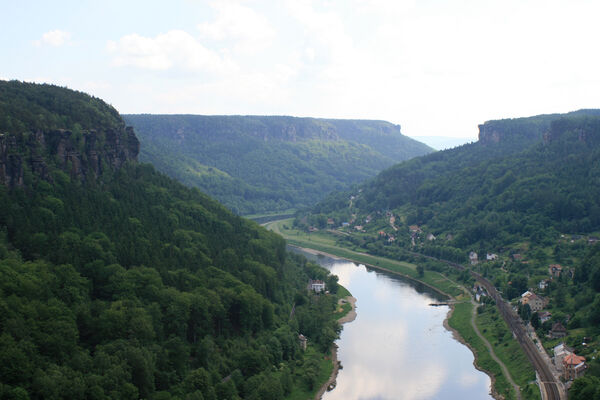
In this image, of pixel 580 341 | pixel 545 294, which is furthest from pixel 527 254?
pixel 580 341

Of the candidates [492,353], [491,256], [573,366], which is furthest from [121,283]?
[491,256]

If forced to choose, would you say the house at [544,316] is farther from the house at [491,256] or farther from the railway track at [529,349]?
the house at [491,256]

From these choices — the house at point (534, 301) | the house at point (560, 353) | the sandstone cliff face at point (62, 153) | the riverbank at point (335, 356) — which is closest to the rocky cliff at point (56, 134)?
the sandstone cliff face at point (62, 153)

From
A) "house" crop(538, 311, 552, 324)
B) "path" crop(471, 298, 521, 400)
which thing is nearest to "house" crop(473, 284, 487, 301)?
"path" crop(471, 298, 521, 400)

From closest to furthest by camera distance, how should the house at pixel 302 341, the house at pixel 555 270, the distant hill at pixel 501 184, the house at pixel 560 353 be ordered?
the house at pixel 560 353
the house at pixel 302 341
the house at pixel 555 270
the distant hill at pixel 501 184

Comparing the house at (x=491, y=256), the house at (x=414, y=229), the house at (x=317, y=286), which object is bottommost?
the house at (x=317, y=286)

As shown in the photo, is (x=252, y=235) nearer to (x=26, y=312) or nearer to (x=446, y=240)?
(x=26, y=312)
